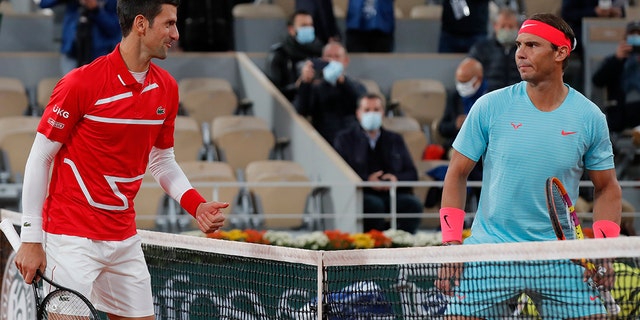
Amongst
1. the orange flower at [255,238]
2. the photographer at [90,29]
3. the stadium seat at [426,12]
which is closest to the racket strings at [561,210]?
the orange flower at [255,238]

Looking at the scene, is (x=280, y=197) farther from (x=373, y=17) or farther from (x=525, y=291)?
(x=525, y=291)

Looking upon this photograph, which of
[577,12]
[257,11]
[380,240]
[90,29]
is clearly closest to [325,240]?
[380,240]

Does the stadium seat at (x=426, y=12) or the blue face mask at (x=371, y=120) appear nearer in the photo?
the blue face mask at (x=371, y=120)

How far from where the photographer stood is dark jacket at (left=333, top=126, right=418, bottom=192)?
1144 centimetres

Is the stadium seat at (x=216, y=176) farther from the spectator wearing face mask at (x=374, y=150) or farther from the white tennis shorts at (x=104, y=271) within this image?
the white tennis shorts at (x=104, y=271)

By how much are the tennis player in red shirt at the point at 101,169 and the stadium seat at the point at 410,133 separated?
744cm

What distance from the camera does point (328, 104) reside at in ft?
40.9

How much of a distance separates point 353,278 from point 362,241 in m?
4.05

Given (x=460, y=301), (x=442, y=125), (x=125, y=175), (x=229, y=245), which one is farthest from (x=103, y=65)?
(x=442, y=125)

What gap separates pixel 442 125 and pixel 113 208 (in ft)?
25.9

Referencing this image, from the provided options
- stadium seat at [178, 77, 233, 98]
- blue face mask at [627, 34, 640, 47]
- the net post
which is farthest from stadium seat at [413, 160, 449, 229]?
the net post

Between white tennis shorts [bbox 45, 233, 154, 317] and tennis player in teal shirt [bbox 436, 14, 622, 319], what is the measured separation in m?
1.33

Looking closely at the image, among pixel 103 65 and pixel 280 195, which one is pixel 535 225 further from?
pixel 280 195

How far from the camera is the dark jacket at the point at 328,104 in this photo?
1238 centimetres
